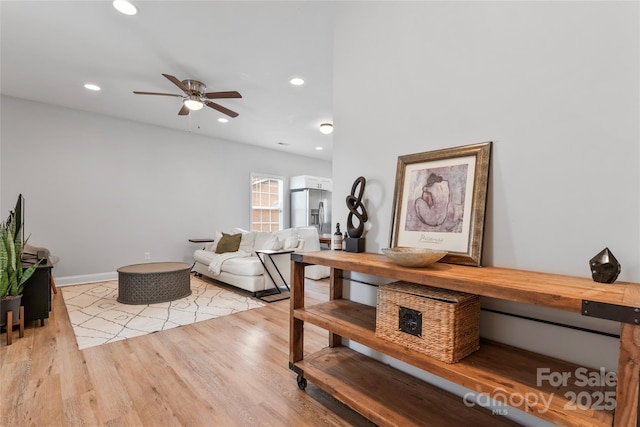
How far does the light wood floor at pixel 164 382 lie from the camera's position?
162cm

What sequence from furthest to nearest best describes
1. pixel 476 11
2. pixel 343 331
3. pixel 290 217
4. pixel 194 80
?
pixel 290 217 → pixel 194 80 → pixel 343 331 → pixel 476 11

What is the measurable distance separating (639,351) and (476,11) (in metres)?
1.52

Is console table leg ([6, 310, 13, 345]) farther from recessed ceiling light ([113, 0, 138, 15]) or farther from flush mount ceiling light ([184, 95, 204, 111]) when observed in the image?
recessed ceiling light ([113, 0, 138, 15])

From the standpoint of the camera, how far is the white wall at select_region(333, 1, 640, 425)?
106 cm

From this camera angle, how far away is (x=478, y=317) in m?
1.31

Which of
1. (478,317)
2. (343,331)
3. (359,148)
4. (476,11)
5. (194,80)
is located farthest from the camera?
(194,80)

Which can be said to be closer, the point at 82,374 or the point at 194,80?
the point at 82,374

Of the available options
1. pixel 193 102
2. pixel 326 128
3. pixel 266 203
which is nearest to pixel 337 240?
pixel 193 102

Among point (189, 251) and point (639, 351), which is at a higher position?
point (639, 351)

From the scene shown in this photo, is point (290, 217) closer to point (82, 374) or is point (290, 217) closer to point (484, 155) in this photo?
point (82, 374)

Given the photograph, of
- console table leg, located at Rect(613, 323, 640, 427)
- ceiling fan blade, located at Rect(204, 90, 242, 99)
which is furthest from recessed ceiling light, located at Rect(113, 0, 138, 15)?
console table leg, located at Rect(613, 323, 640, 427)

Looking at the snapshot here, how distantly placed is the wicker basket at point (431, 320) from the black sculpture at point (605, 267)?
428mm

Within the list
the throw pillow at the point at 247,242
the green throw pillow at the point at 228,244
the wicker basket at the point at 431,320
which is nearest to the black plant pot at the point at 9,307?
the green throw pillow at the point at 228,244

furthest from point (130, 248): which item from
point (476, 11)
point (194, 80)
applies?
point (476, 11)
